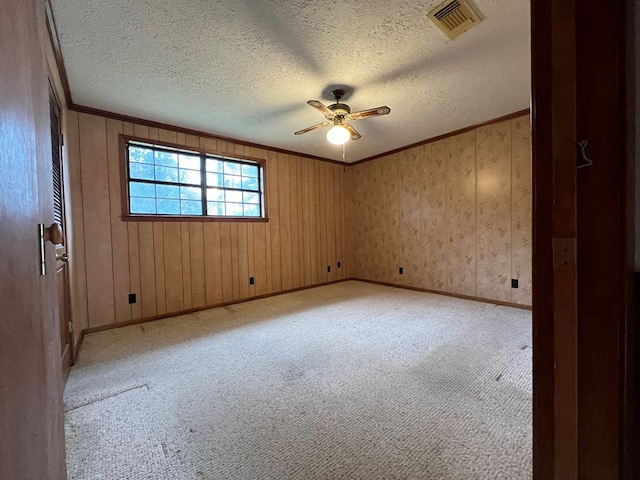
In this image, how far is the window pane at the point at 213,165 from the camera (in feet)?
12.6

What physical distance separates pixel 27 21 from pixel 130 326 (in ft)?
10.9

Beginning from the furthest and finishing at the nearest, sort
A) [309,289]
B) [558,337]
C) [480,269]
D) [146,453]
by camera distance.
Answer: [309,289]
[480,269]
[146,453]
[558,337]

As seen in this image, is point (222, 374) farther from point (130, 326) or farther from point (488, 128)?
point (488, 128)

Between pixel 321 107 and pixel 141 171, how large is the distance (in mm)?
2372

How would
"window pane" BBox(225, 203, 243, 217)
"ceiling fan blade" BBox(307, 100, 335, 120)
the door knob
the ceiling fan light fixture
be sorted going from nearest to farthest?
the door knob < "ceiling fan blade" BBox(307, 100, 335, 120) < the ceiling fan light fixture < "window pane" BBox(225, 203, 243, 217)

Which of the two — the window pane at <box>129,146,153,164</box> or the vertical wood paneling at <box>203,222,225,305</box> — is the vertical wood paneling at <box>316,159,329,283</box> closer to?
the vertical wood paneling at <box>203,222,225,305</box>

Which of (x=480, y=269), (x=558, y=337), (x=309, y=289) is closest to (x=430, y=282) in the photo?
(x=480, y=269)

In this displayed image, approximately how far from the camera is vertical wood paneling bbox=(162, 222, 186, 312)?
346 cm

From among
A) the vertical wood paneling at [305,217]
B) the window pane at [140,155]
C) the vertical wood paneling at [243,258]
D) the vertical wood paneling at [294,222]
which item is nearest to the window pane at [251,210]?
the vertical wood paneling at [243,258]

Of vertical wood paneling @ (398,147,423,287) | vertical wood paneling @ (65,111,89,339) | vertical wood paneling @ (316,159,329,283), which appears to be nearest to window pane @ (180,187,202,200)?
vertical wood paneling @ (65,111,89,339)

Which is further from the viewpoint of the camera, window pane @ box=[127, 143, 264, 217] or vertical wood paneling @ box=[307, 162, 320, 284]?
vertical wood paneling @ box=[307, 162, 320, 284]

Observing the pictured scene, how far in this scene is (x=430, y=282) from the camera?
448 centimetres

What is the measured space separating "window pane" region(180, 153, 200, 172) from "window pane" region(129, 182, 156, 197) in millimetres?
475

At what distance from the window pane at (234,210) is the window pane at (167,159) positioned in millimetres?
876
